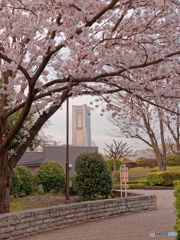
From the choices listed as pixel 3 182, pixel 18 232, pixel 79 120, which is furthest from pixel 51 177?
pixel 79 120

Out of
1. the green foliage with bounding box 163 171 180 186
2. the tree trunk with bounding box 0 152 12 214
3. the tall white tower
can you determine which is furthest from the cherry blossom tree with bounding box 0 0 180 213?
the tall white tower

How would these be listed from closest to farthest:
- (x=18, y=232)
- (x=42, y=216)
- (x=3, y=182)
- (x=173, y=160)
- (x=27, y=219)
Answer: (x=18, y=232)
(x=27, y=219)
(x=3, y=182)
(x=42, y=216)
(x=173, y=160)

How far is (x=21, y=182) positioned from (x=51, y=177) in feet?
4.31

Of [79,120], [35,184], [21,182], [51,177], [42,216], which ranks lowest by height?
[42,216]

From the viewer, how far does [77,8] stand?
4531 mm

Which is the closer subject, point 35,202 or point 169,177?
point 35,202

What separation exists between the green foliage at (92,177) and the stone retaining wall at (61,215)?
0.89 metres

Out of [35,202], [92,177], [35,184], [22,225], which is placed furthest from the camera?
[35,184]

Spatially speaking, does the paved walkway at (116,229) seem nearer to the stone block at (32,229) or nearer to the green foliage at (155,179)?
the stone block at (32,229)

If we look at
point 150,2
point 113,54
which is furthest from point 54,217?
point 150,2

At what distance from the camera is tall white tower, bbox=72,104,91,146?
539 ft

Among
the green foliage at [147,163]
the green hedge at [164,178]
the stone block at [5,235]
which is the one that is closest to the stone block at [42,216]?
the stone block at [5,235]

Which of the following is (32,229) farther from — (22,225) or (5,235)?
(5,235)

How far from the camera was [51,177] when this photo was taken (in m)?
10.1
